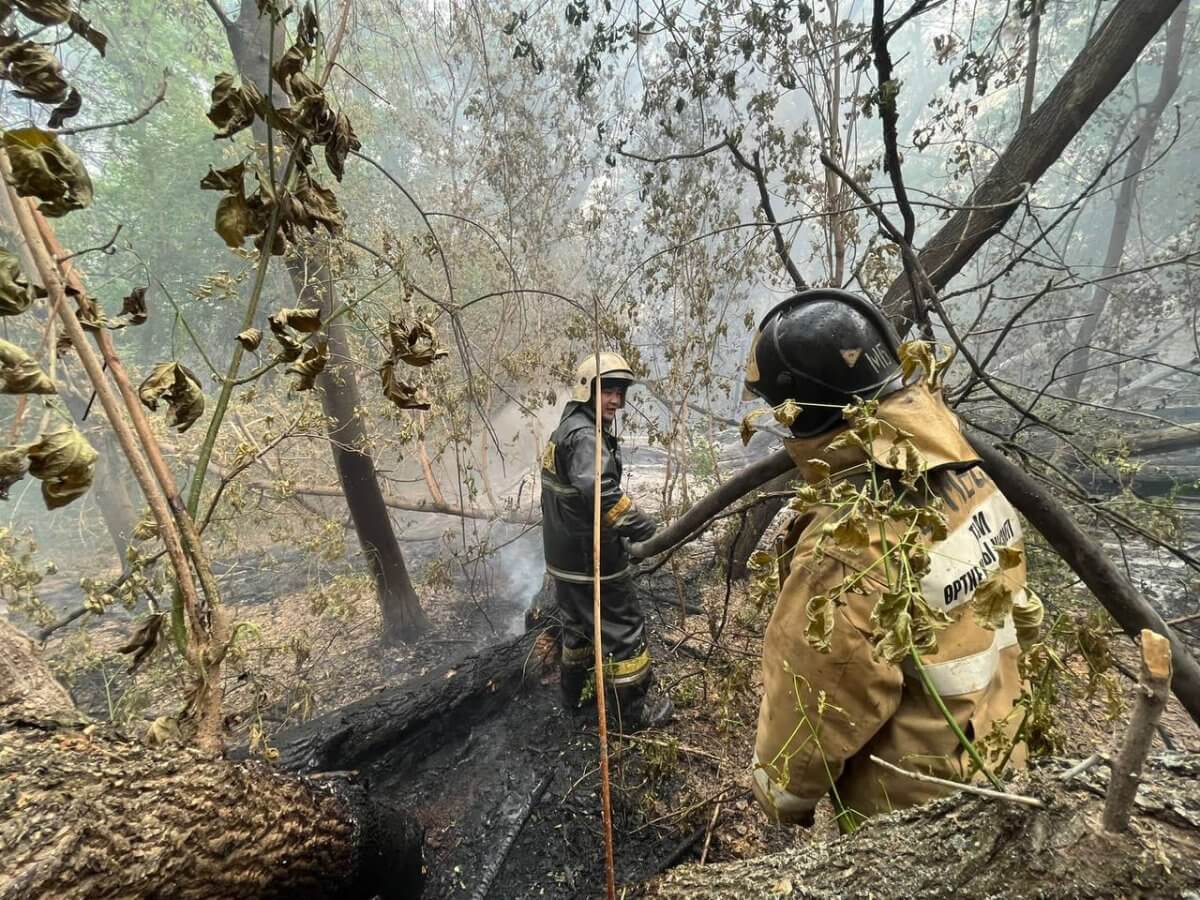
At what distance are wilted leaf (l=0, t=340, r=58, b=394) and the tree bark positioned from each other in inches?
110

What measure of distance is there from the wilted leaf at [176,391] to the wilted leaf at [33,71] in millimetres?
478

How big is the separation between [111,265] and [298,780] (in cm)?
1528

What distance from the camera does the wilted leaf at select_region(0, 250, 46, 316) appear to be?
74 centimetres

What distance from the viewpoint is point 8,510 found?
13.2m

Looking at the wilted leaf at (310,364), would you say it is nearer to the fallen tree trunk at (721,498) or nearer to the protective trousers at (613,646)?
the fallen tree trunk at (721,498)

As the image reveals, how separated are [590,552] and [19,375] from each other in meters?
2.67

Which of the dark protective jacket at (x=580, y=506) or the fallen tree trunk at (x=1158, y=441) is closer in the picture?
the dark protective jacket at (x=580, y=506)

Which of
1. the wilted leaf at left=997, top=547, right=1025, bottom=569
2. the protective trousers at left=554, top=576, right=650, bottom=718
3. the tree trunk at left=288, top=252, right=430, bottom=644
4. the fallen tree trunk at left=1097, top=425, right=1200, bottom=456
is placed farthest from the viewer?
the fallen tree trunk at left=1097, top=425, right=1200, bottom=456

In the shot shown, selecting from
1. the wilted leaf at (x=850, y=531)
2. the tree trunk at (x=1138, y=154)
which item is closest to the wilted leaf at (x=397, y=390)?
the wilted leaf at (x=850, y=531)

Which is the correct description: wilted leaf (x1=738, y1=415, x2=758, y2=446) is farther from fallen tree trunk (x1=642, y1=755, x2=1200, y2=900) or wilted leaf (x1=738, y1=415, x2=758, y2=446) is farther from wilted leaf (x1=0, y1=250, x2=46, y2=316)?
wilted leaf (x1=0, y1=250, x2=46, y2=316)

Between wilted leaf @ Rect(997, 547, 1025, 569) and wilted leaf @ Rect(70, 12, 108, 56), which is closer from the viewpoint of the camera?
wilted leaf @ Rect(997, 547, 1025, 569)

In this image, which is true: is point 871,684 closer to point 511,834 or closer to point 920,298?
point 920,298

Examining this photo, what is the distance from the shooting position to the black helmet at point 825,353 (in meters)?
1.33

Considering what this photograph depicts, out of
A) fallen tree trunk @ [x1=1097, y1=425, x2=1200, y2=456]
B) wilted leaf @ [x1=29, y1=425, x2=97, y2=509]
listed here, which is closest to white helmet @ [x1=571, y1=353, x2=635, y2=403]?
wilted leaf @ [x1=29, y1=425, x2=97, y2=509]
